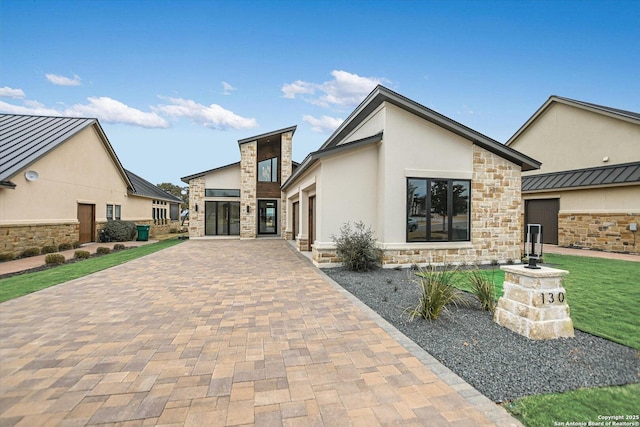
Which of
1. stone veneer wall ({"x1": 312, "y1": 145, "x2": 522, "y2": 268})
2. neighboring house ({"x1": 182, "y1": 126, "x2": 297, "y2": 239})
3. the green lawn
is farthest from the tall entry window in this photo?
the green lawn

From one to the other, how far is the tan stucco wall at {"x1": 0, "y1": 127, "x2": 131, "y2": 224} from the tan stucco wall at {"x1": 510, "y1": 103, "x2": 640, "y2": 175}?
88.2 ft

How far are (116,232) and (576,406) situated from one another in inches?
813

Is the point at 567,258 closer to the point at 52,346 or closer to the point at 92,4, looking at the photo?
the point at 52,346

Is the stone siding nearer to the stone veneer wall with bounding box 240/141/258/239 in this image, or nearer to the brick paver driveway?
the brick paver driveway

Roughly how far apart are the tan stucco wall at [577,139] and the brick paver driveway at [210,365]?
17.3m

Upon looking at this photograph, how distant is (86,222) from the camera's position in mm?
15945

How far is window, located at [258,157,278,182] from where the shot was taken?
20.4 m

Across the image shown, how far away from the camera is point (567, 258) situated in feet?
36.6

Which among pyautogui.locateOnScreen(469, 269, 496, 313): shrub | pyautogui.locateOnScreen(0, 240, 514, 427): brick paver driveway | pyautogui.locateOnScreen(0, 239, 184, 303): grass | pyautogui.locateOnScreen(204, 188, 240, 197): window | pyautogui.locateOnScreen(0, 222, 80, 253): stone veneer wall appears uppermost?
pyautogui.locateOnScreen(204, 188, 240, 197): window

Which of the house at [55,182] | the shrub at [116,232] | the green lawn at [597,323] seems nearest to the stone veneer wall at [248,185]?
the shrub at [116,232]

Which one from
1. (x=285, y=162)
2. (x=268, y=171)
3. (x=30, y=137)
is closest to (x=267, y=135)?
(x=285, y=162)

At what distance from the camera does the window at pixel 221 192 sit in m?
19.7

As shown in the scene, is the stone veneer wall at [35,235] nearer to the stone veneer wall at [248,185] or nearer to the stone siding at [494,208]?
the stone veneer wall at [248,185]

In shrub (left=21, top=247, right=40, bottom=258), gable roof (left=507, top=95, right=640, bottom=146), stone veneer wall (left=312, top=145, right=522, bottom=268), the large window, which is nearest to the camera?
the large window
